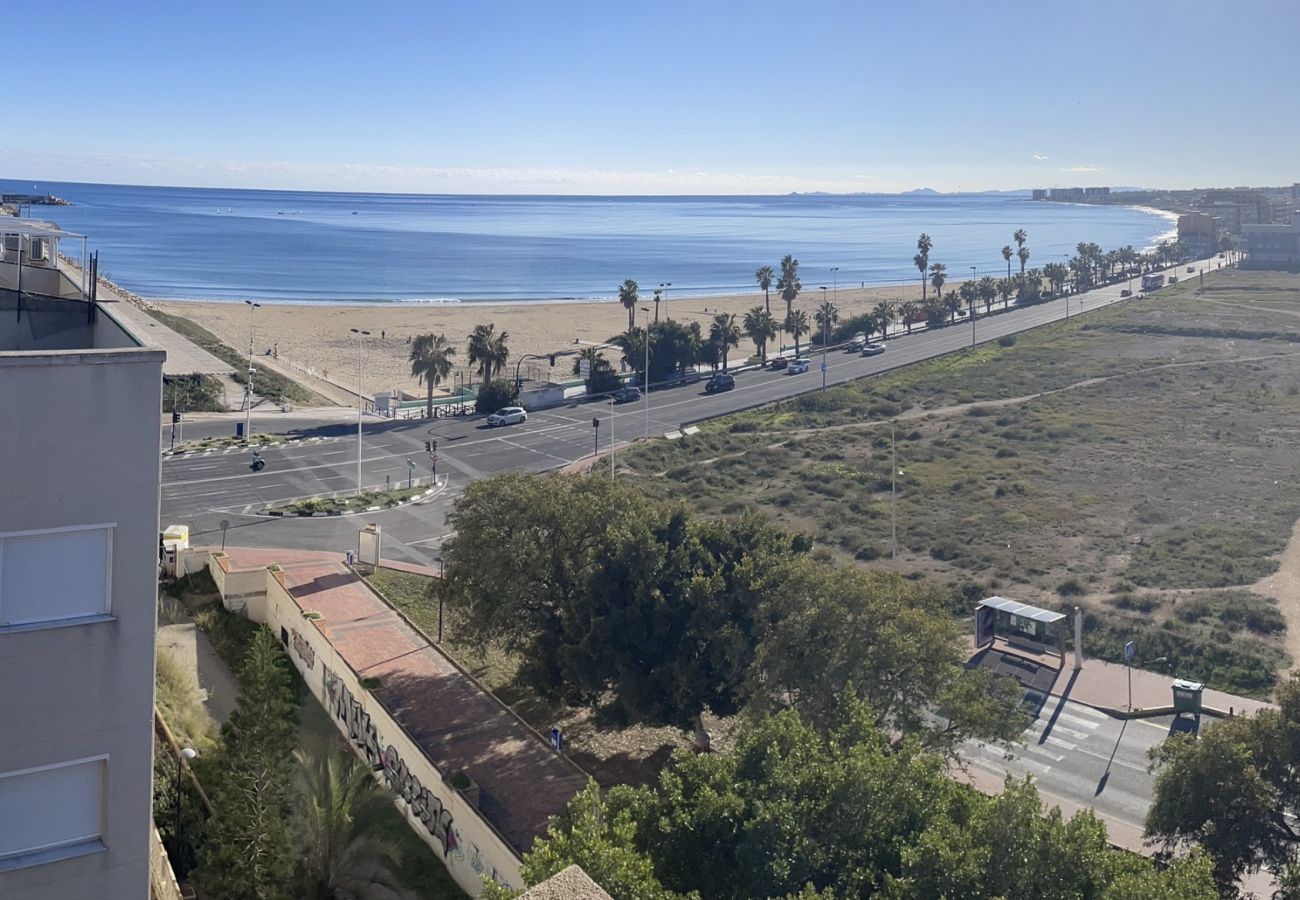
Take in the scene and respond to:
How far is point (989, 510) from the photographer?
45.2 meters

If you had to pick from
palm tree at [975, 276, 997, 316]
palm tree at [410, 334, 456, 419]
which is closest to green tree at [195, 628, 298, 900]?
palm tree at [410, 334, 456, 419]

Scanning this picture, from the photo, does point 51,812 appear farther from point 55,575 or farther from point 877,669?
point 877,669

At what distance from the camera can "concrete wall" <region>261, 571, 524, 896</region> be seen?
56.6 feet

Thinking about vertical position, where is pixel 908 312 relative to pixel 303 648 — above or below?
above

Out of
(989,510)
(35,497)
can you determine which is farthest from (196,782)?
(989,510)

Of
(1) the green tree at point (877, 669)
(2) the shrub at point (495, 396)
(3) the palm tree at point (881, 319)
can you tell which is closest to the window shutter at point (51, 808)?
(1) the green tree at point (877, 669)

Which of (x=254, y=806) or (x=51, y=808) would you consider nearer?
(x=51, y=808)

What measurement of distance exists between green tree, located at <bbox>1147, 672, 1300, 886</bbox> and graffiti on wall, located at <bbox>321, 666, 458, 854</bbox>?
38.8 feet

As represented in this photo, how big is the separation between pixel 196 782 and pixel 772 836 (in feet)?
32.7

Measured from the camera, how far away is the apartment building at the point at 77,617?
8320 mm

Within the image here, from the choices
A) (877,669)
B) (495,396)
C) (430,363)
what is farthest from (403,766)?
(495,396)

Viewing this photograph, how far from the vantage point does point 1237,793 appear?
56.3ft

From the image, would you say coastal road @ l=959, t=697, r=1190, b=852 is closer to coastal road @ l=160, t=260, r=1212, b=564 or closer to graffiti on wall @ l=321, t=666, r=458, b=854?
graffiti on wall @ l=321, t=666, r=458, b=854

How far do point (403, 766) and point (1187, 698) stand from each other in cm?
1869
